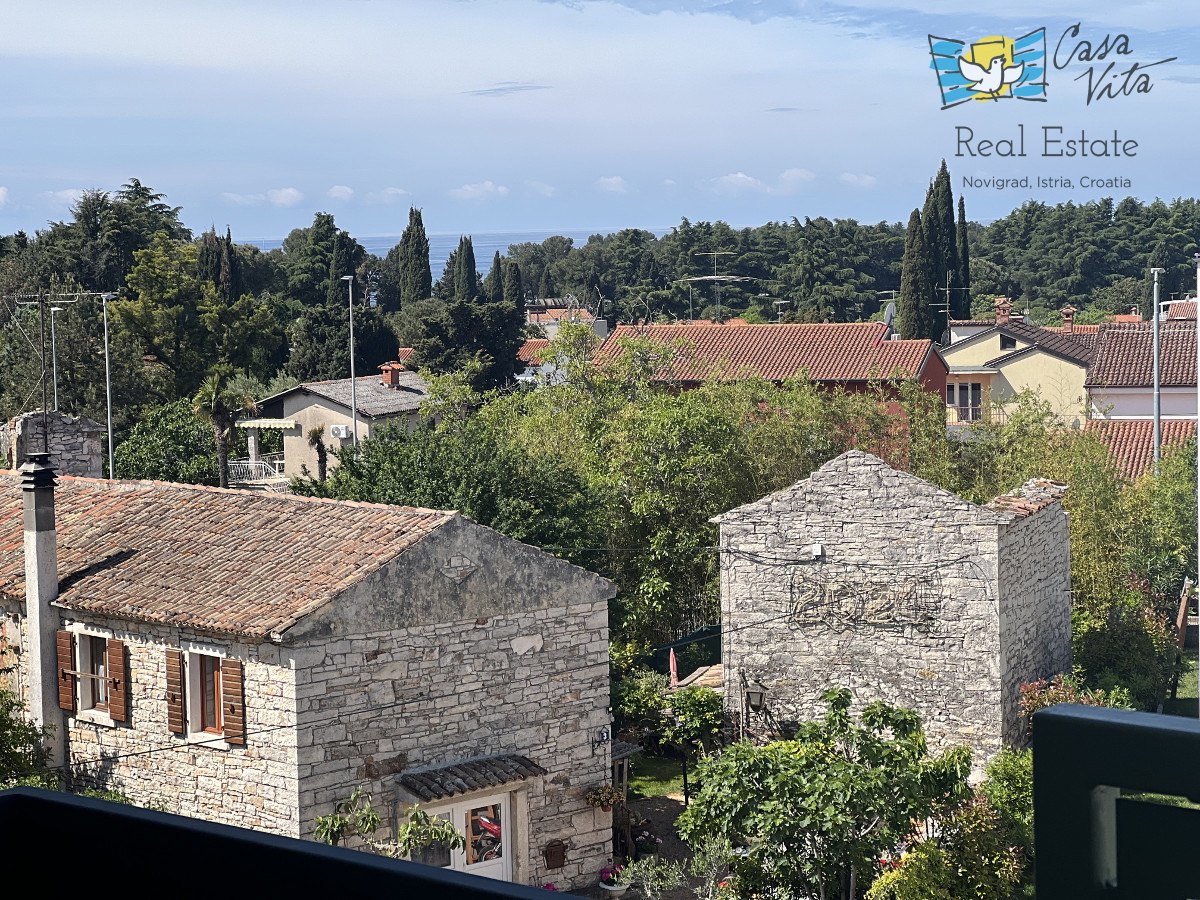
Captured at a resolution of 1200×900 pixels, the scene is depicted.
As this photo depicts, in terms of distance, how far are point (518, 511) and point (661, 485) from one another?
4753 millimetres

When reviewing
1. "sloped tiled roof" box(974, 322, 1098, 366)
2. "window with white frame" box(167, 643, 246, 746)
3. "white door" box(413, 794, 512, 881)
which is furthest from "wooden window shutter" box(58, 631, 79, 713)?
"sloped tiled roof" box(974, 322, 1098, 366)

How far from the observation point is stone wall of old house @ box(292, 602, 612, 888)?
1234 cm

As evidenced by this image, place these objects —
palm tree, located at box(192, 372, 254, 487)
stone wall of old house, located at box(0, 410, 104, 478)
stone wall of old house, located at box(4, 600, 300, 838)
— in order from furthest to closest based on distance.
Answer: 1. palm tree, located at box(192, 372, 254, 487)
2. stone wall of old house, located at box(0, 410, 104, 478)
3. stone wall of old house, located at box(4, 600, 300, 838)

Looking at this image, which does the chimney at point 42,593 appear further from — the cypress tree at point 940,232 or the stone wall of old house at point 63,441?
the cypress tree at point 940,232

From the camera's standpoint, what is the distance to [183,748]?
13211 mm

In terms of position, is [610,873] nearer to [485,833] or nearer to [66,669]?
[485,833]

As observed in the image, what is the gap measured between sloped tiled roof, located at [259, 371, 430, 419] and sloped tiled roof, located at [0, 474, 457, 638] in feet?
75.2

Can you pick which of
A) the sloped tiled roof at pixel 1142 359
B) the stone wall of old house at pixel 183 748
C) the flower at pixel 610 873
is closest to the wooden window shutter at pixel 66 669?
the stone wall of old house at pixel 183 748

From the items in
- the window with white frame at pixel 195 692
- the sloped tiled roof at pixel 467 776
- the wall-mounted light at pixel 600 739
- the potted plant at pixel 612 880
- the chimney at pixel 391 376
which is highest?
the chimney at pixel 391 376

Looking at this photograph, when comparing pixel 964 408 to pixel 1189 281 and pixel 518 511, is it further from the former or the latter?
pixel 1189 281

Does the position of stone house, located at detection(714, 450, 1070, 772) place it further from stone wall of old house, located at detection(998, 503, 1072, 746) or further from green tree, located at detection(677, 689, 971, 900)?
green tree, located at detection(677, 689, 971, 900)

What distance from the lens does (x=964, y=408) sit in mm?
43062

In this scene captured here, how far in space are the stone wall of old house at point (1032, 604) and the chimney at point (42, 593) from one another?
1079 centimetres

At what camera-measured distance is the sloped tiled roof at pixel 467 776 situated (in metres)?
12.7
